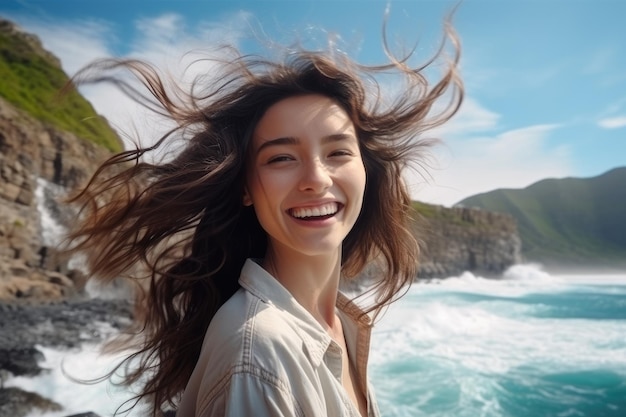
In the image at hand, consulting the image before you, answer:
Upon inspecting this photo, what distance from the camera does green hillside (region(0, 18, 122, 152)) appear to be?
3434 centimetres

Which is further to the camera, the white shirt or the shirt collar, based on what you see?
the shirt collar

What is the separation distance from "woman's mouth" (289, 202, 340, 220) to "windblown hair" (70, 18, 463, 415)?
282 mm

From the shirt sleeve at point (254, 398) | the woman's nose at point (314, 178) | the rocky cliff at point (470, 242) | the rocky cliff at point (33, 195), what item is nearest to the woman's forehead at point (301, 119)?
the woman's nose at point (314, 178)

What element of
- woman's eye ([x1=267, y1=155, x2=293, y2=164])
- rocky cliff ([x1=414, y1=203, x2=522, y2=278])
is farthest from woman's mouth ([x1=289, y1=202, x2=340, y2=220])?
rocky cliff ([x1=414, y1=203, x2=522, y2=278])

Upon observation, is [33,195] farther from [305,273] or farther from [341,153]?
[341,153]

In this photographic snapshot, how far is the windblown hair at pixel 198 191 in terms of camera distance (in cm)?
181

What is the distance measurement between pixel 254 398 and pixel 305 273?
726mm

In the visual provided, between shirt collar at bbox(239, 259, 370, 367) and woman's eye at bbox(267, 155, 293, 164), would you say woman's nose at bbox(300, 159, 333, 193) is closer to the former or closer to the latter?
woman's eye at bbox(267, 155, 293, 164)

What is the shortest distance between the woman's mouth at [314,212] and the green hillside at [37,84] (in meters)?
33.8

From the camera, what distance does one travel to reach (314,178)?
64.3 inches

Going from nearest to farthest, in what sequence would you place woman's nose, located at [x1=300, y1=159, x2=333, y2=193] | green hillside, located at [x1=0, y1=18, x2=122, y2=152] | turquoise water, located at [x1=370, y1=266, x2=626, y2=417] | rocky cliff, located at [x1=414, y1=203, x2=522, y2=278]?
woman's nose, located at [x1=300, y1=159, x2=333, y2=193] → turquoise water, located at [x1=370, y1=266, x2=626, y2=417] → green hillside, located at [x1=0, y1=18, x2=122, y2=152] → rocky cliff, located at [x1=414, y1=203, x2=522, y2=278]

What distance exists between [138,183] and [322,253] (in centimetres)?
79

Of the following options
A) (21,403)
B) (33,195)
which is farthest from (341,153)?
(33,195)

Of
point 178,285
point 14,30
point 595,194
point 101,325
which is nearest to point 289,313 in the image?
point 178,285
